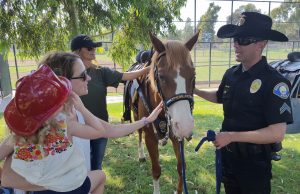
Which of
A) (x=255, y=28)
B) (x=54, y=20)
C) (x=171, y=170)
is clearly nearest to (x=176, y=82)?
(x=255, y=28)

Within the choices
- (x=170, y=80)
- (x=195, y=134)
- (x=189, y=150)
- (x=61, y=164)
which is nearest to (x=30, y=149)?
(x=61, y=164)

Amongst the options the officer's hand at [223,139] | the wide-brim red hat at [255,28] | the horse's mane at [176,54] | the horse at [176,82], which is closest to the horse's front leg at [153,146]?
the horse at [176,82]

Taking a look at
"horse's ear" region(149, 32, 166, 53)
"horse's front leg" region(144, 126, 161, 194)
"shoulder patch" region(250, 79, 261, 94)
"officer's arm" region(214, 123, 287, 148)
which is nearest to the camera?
"officer's arm" region(214, 123, 287, 148)

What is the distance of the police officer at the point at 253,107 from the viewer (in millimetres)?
1979

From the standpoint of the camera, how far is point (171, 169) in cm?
445

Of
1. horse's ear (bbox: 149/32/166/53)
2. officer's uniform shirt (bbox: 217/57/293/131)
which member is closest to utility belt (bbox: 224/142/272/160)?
officer's uniform shirt (bbox: 217/57/293/131)

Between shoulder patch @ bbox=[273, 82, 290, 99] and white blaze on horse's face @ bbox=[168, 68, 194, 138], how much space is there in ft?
2.02

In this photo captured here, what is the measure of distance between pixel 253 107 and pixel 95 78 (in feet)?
5.53

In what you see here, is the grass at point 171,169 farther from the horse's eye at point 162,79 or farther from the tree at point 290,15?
the tree at point 290,15

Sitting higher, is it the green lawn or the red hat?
the red hat

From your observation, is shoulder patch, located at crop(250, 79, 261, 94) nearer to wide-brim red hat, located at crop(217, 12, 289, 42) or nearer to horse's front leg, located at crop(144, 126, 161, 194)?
wide-brim red hat, located at crop(217, 12, 289, 42)

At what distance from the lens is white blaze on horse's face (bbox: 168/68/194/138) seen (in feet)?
6.88

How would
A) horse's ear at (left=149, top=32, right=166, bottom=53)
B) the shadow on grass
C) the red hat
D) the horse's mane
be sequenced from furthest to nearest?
the shadow on grass
horse's ear at (left=149, top=32, right=166, bottom=53)
the horse's mane
the red hat

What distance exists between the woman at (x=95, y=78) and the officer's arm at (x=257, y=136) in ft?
4.43
